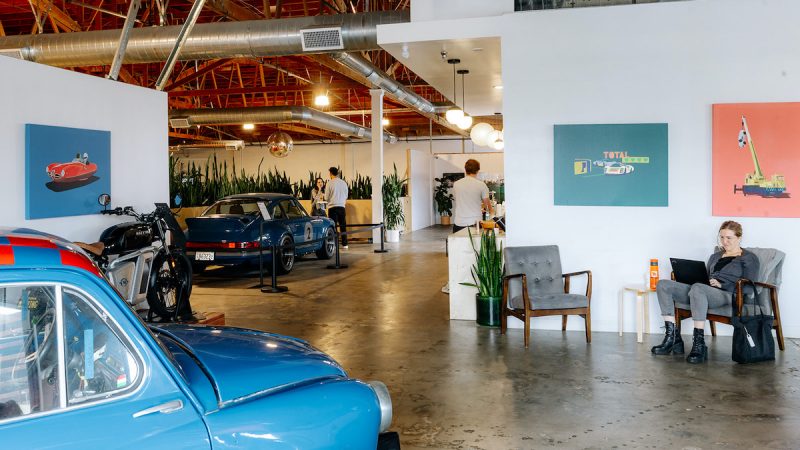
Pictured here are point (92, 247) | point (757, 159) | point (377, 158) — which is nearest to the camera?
point (92, 247)

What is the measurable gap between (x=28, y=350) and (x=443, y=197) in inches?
826

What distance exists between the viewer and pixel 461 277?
21.6 feet

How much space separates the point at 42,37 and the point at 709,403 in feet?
29.6

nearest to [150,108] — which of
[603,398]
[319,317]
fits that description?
[319,317]

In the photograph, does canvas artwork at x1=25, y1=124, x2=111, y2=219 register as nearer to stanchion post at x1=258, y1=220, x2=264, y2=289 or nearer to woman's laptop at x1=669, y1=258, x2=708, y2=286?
stanchion post at x1=258, y1=220, x2=264, y2=289

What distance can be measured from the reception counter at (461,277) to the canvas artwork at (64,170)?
Answer: 332cm

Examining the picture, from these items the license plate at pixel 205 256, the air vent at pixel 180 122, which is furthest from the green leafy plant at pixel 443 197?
the license plate at pixel 205 256

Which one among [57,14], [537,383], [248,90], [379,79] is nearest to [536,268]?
[537,383]

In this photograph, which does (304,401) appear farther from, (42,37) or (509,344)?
(42,37)

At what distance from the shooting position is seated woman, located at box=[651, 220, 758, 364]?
502cm

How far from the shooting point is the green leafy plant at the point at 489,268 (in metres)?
6.14

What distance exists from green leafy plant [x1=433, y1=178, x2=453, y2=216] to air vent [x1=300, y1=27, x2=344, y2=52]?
1426 centimetres

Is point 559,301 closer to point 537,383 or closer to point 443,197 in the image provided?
point 537,383

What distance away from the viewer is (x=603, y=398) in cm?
415
